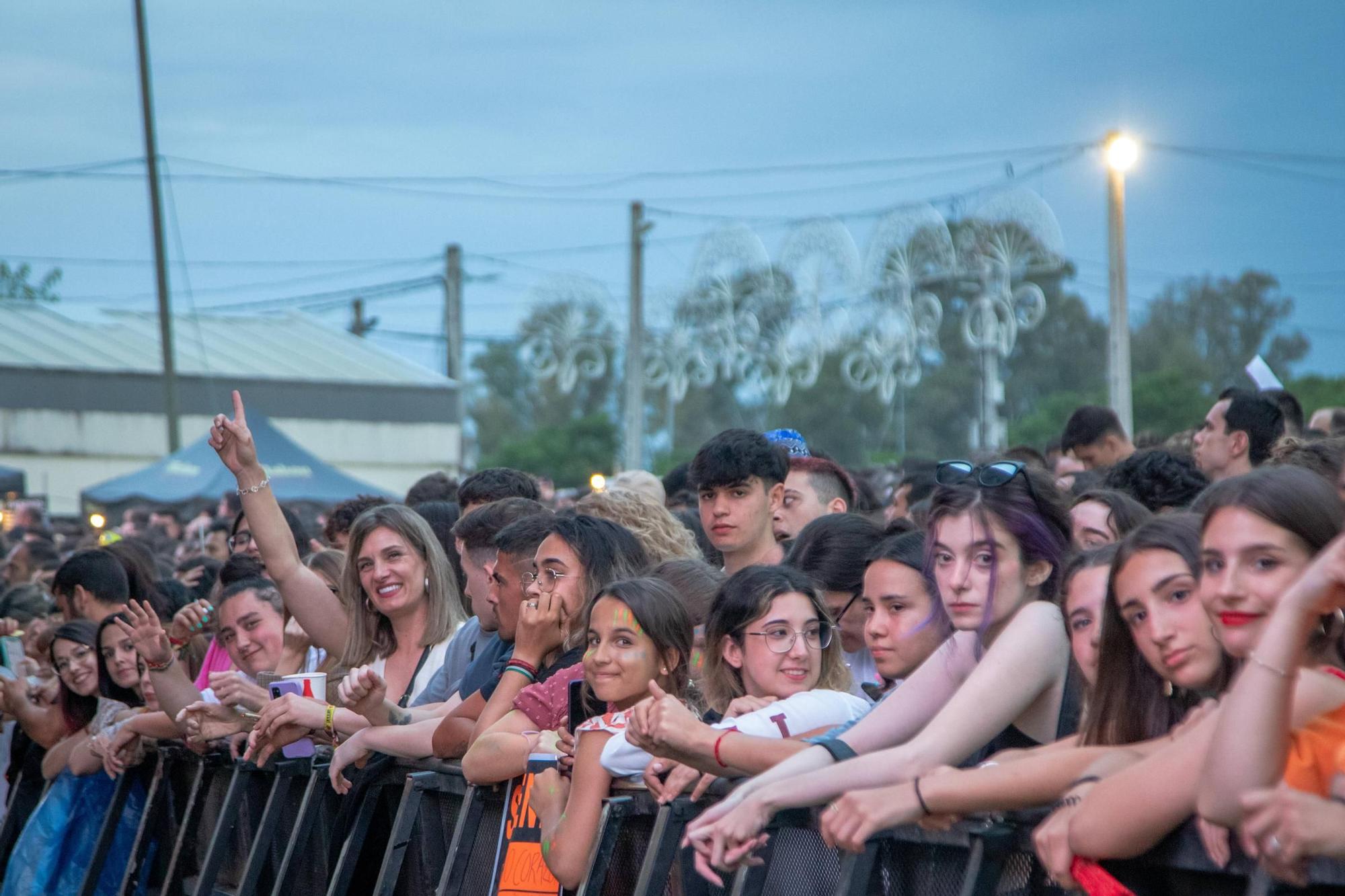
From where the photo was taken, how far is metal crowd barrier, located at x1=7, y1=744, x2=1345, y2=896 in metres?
3.18

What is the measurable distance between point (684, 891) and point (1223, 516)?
1.92m

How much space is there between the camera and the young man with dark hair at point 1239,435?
23.2 feet

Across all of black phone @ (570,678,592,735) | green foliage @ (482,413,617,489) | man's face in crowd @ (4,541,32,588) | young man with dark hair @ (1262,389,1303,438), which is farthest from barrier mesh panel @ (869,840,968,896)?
green foliage @ (482,413,617,489)

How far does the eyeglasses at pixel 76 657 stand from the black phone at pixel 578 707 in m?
4.54

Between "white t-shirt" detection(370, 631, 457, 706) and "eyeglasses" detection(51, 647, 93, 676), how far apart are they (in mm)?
2511

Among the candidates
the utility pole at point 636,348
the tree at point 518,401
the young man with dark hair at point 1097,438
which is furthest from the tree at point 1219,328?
the young man with dark hair at point 1097,438

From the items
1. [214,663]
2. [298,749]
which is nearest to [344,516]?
[214,663]

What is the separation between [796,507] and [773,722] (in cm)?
322

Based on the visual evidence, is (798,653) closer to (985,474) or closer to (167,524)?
(985,474)

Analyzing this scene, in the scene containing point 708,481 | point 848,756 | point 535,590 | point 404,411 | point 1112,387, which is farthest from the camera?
point 404,411

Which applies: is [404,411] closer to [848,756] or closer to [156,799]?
[156,799]

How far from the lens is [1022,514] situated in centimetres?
400

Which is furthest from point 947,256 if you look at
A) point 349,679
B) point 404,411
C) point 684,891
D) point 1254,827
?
point 404,411

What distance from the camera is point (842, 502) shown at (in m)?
7.28
